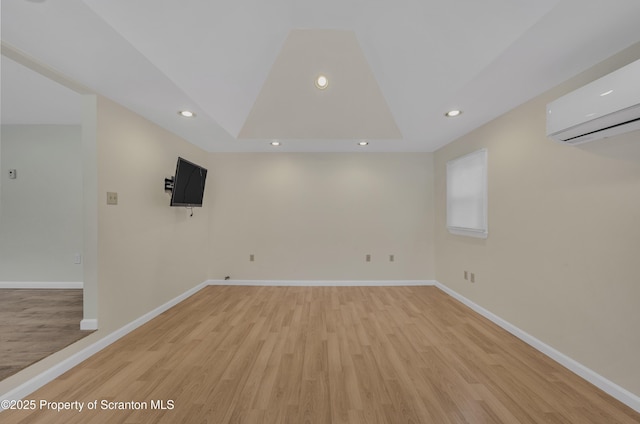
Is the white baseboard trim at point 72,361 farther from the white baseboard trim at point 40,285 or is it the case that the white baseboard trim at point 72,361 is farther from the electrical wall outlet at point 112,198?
the white baseboard trim at point 40,285

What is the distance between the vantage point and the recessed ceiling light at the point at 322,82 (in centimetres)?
292

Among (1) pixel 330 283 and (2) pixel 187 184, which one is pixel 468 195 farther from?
(2) pixel 187 184

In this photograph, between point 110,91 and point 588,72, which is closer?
point 588,72

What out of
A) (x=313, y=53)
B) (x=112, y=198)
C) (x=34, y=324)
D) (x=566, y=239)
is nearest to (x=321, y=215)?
(x=313, y=53)

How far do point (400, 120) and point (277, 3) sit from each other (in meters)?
1.89

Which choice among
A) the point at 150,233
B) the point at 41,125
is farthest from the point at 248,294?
the point at 41,125

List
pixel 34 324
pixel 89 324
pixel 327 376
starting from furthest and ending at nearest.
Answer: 1. pixel 34 324
2. pixel 89 324
3. pixel 327 376

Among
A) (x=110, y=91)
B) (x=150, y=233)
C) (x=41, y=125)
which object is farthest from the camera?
(x=41, y=125)

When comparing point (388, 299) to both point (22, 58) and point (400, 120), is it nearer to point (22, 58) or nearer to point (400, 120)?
point (400, 120)

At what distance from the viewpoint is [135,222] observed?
8.42 ft

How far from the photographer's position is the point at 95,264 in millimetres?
2123

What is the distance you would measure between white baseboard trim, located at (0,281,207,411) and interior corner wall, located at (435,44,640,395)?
420 cm

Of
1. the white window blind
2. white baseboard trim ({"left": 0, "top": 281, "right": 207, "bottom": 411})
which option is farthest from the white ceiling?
white baseboard trim ({"left": 0, "top": 281, "right": 207, "bottom": 411})

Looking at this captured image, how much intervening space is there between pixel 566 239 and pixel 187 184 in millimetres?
4272
